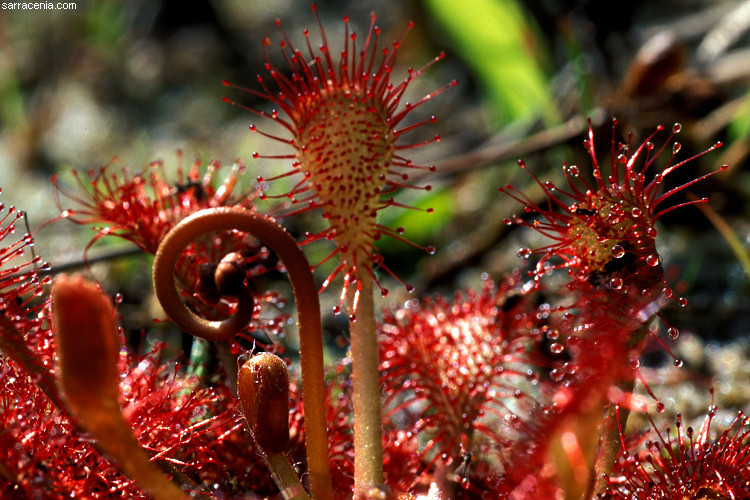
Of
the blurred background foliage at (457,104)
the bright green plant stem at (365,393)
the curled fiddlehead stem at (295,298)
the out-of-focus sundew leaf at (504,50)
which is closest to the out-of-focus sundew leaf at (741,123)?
the blurred background foliage at (457,104)

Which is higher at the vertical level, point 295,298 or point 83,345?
point 295,298

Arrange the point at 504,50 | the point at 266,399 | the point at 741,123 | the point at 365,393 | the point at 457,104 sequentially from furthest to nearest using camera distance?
1. the point at 457,104
2. the point at 504,50
3. the point at 741,123
4. the point at 365,393
5. the point at 266,399

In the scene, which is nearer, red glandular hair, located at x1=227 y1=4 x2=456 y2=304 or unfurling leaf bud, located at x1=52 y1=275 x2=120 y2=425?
unfurling leaf bud, located at x1=52 y1=275 x2=120 y2=425

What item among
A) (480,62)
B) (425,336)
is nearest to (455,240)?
(480,62)

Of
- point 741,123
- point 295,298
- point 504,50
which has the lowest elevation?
point 295,298

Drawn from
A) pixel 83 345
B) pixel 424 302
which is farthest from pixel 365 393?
pixel 424 302

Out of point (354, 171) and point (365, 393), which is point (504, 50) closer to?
point (354, 171)

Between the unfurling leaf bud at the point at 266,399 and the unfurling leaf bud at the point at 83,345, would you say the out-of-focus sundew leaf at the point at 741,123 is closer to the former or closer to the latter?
the unfurling leaf bud at the point at 266,399

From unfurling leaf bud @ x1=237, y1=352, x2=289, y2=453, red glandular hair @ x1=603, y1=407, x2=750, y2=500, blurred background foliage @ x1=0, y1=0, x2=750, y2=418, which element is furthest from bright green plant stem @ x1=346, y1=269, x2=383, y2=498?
blurred background foliage @ x1=0, y1=0, x2=750, y2=418

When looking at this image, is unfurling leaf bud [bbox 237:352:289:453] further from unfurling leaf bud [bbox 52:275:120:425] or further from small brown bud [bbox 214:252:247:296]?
unfurling leaf bud [bbox 52:275:120:425]
